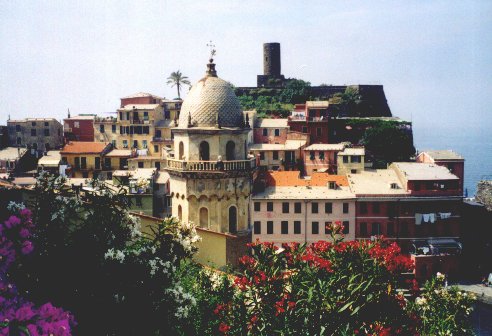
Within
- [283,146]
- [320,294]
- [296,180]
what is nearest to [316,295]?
[320,294]

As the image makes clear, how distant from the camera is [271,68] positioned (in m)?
116

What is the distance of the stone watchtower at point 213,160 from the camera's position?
1405 inches

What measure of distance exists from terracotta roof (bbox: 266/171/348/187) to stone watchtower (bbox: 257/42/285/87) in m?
53.4

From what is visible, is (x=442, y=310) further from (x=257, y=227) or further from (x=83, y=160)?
(x=83, y=160)

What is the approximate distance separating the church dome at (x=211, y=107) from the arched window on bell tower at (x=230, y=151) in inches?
44.2

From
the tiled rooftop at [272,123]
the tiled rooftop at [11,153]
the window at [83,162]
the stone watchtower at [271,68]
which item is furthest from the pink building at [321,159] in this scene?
the stone watchtower at [271,68]

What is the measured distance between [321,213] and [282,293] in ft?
134

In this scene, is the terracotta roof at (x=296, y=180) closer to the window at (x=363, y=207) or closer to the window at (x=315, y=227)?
the window at (x=363, y=207)

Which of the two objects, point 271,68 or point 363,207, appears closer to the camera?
point 363,207

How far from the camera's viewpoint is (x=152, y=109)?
266 feet

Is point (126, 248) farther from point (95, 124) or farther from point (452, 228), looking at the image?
point (95, 124)

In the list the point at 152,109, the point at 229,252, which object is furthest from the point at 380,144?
the point at 229,252

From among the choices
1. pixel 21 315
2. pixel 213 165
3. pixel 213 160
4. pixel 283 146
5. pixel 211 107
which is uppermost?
pixel 211 107

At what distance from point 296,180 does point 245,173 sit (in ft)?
70.4
